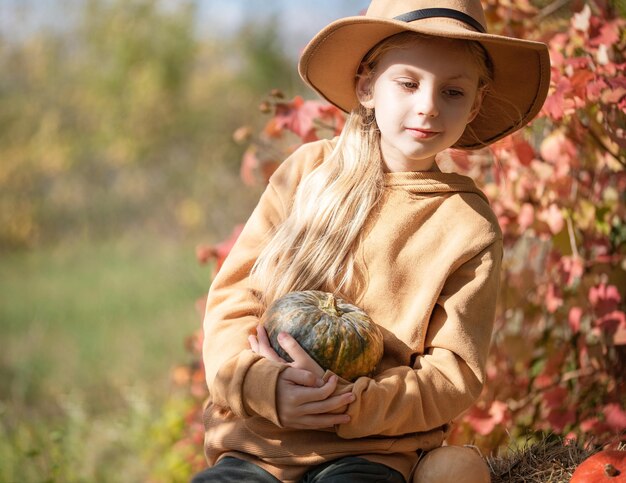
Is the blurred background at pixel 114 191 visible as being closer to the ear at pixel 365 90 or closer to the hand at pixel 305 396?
the hand at pixel 305 396

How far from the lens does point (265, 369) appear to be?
7.60 ft

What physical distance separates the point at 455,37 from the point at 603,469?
1238 millimetres

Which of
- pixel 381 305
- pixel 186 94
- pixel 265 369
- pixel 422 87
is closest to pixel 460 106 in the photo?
pixel 422 87

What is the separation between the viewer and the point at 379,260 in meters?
2.57

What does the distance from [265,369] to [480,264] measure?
0.70 meters

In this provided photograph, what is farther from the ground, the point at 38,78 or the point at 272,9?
the point at 272,9

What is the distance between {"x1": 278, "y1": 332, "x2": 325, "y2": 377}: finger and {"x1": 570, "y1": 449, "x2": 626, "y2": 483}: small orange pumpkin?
2.55ft

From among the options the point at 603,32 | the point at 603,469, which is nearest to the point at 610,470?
the point at 603,469

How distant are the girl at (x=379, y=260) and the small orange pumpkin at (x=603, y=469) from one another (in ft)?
1.15

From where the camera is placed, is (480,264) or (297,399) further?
(480,264)

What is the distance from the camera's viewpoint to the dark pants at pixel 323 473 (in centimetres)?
232

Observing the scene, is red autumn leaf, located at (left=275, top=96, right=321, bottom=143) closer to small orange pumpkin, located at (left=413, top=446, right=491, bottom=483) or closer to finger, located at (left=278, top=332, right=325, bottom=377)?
finger, located at (left=278, top=332, right=325, bottom=377)

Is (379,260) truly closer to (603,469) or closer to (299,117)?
(603,469)

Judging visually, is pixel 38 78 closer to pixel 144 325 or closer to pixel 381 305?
pixel 144 325
